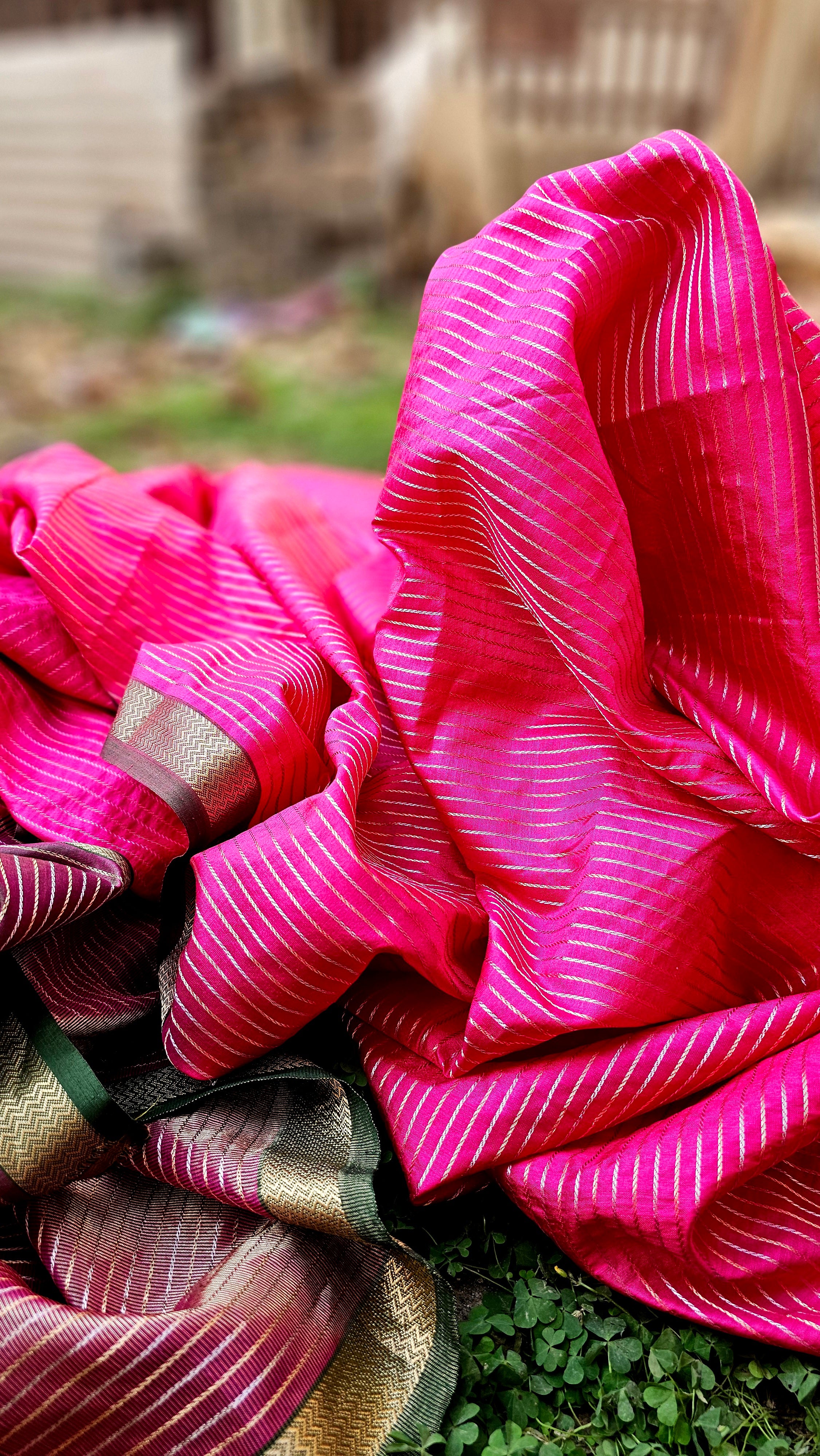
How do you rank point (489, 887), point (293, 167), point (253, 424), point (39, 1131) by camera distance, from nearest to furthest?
point (39, 1131), point (489, 887), point (253, 424), point (293, 167)

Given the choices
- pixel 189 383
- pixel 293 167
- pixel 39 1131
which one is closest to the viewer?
pixel 39 1131

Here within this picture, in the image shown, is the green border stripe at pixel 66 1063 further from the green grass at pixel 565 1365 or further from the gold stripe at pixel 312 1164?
the green grass at pixel 565 1365

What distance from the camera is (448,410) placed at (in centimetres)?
105

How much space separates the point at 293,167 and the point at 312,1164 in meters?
6.86

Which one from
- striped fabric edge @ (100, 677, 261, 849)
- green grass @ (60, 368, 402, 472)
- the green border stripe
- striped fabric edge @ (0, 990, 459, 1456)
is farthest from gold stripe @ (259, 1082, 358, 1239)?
green grass @ (60, 368, 402, 472)

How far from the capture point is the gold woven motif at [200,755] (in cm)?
104

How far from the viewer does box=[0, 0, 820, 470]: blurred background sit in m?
5.38

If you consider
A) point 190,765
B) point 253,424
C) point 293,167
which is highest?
point 293,167

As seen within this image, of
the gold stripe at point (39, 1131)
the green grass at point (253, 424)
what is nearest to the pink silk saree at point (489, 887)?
the gold stripe at point (39, 1131)

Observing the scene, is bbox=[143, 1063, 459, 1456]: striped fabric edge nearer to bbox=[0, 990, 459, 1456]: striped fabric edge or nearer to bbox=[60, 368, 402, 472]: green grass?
bbox=[0, 990, 459, 1456]: striped fabric edge

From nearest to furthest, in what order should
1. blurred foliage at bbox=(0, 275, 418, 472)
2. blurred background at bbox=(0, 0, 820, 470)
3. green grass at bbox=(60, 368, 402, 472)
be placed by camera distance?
green grass at bbox=(60, 368, 402, 472) < blurred foliage at bbox=(0, 275, 418, 472) < blurred background at bbox=(0, 0, 820, 470)

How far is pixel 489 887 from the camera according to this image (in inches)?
44.7

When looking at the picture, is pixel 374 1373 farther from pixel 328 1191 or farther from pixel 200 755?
pixel 200 755

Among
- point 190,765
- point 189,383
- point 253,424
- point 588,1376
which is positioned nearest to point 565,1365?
A: point 588,1376
